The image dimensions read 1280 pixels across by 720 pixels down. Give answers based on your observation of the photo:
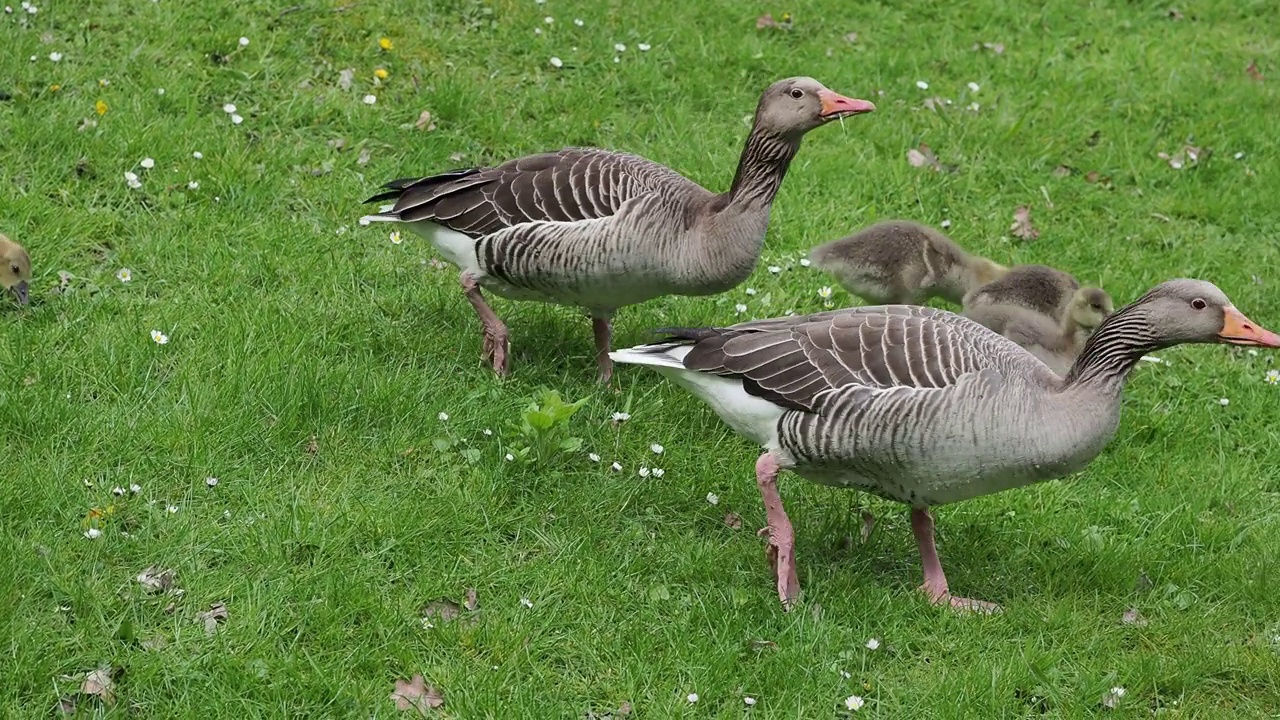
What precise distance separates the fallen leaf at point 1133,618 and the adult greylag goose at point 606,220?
89.0 inches

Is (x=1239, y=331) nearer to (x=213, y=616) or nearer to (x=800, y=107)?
(x=800, y=107)

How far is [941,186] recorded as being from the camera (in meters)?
8.81

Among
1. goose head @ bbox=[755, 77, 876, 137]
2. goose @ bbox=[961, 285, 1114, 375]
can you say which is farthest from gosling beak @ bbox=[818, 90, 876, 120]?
goose @ bbox=[961, 285, 1114, 375]

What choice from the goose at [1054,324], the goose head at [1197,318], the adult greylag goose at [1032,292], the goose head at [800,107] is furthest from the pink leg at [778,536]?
the adult greylag goose at [1032,292]

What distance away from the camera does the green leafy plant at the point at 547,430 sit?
18.7 ft

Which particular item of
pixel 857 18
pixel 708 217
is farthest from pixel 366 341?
pixel 857 18

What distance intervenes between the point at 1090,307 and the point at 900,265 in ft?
3.29

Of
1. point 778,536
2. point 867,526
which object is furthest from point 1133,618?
point 778,536

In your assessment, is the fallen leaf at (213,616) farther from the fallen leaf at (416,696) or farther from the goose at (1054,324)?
the goose at (1054,324)

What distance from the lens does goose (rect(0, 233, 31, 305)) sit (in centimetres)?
627

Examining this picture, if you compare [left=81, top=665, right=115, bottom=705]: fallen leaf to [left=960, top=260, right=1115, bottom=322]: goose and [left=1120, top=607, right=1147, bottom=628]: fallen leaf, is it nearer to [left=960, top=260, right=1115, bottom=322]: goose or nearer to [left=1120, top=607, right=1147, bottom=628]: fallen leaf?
[left=1120, top=607, right=1147, bottom=628]: fallen leaf

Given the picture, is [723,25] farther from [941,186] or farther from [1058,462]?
[1058,462]

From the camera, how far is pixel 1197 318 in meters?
4.92

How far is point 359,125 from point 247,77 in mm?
812
